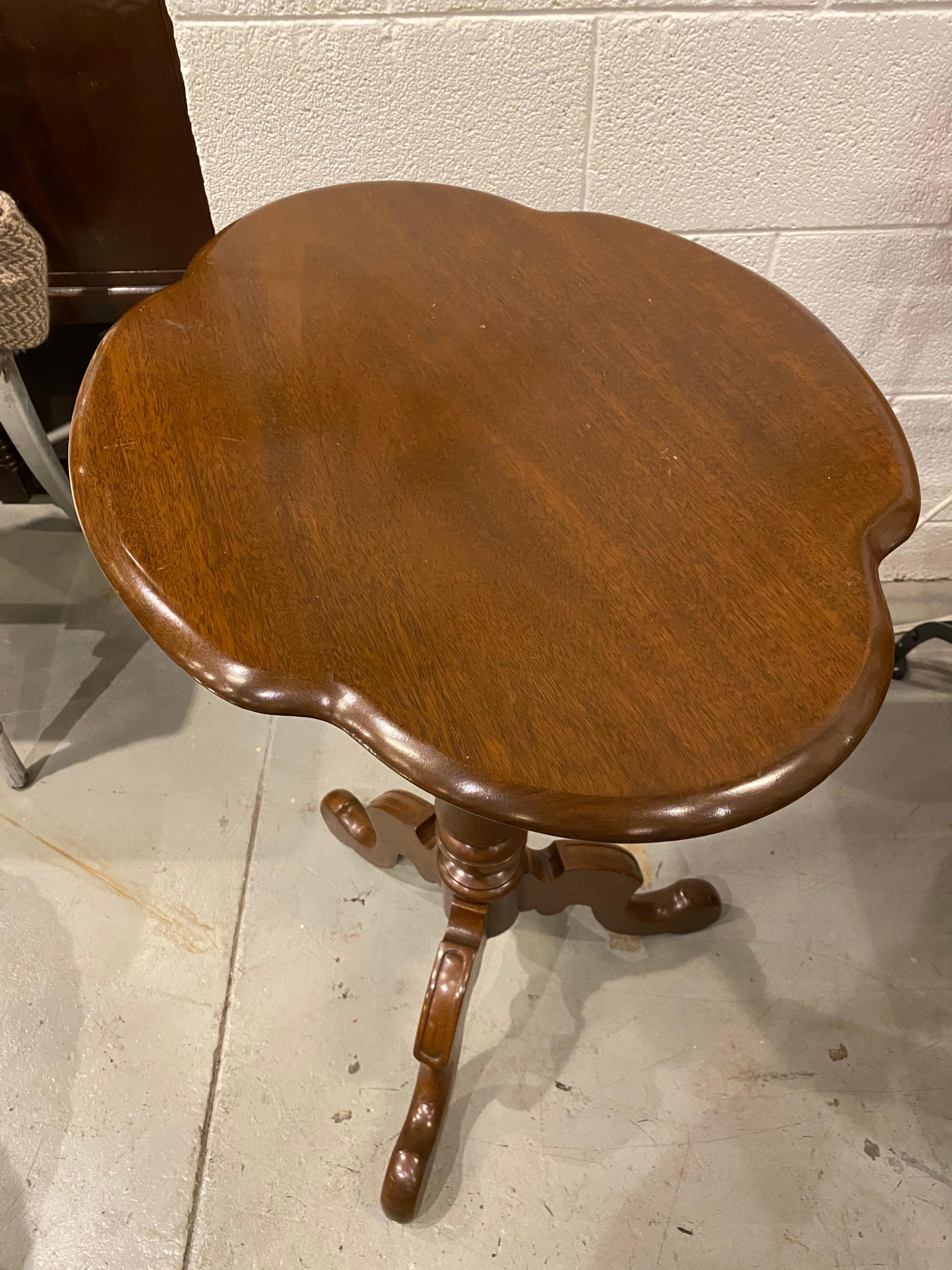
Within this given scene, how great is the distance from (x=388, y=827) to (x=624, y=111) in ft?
2.91

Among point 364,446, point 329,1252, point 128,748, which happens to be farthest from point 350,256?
point 329,1252

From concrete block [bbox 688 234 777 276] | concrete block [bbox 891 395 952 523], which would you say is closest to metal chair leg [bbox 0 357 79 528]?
concrete block [bbox 688 234 777 276]

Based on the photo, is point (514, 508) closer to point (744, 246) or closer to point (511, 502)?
point (511, 502)

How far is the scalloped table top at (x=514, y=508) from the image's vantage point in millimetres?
490

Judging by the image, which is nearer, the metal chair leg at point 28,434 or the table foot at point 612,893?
the table foot at point 612,893

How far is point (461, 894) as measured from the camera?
3.06ft

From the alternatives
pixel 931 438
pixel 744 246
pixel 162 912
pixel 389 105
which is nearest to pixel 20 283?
pixel 389 105

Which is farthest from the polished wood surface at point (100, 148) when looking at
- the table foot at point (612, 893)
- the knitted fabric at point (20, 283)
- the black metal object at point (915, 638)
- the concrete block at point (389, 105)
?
the black metal object at point (915, 638)

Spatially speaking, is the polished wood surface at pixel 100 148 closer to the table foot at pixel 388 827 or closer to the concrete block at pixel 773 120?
the concrete block at pixel 773 120

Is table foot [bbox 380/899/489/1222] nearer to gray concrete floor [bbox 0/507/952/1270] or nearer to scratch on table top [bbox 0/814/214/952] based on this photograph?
gray concrete floor [bbox 0/507/952/1270]

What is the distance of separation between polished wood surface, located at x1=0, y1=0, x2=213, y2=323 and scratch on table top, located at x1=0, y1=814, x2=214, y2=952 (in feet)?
2.57

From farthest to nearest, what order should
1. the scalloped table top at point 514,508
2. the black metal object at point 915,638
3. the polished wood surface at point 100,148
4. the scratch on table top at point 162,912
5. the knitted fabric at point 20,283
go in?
the black metal object at point 915,638
the scratch on table top at point 162,912
the polished wood surface at point 100,148
the knitted fabric at point 20,283
the scalloped table top at point 514,508

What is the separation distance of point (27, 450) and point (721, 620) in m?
1.06

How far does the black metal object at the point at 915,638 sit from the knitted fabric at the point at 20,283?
1213mm
